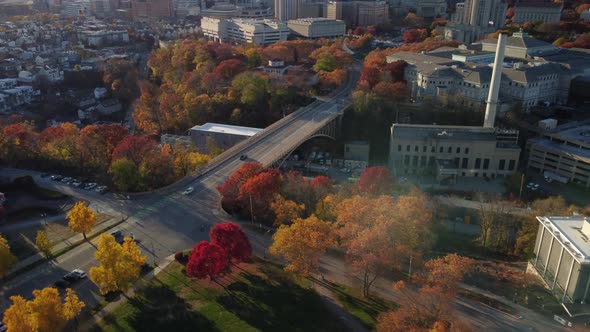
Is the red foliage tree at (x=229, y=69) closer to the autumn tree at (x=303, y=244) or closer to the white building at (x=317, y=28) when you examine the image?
the white building at (x=317, y=28)

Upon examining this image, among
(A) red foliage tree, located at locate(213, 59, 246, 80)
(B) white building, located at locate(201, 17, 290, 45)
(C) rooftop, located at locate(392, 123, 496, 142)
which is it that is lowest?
(C) rooftop, located at locate(392, 123, 496, 142)

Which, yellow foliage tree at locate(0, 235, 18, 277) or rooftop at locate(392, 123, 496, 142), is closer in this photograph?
yellow foliage tree at locate(0, 235, 18, 277)

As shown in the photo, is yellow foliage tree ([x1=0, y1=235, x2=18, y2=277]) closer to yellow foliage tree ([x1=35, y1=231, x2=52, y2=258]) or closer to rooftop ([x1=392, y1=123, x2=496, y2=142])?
yellow foliage tree ([x1=35, y1=231, x2=52, y2=258])

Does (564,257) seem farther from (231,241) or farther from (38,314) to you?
(38,314)

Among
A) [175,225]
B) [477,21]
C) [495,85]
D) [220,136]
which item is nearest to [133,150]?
[175,225]

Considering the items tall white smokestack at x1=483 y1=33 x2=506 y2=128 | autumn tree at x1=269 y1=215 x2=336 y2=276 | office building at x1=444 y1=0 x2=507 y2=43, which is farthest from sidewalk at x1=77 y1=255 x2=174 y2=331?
office building at x1=444 y1=0 x2=507 y2=43

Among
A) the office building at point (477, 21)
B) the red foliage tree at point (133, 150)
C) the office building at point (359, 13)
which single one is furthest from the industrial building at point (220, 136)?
the office building at point (359, 13)

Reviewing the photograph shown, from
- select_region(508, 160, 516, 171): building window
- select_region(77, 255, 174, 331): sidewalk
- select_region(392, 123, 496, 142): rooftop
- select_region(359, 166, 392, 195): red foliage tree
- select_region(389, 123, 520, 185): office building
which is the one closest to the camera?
select_region(77, 255, 174, 331): sidewalk
